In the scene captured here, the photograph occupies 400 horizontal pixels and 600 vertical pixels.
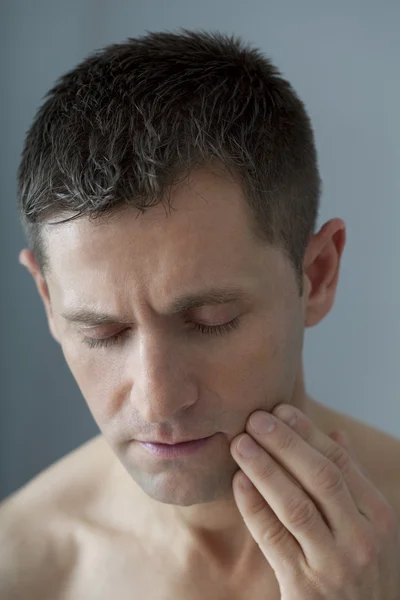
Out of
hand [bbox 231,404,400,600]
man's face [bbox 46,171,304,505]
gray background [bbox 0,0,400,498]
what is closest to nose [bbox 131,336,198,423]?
man's face [bbox 46,171,304,505]

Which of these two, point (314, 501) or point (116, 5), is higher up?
point (116, 5)

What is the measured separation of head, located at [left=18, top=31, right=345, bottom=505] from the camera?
96 centimetres

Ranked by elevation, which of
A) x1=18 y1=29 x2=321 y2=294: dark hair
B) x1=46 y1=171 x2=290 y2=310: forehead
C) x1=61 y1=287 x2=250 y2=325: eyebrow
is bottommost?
x1=61 y1=287 x2=250 y2=325: eyebrow

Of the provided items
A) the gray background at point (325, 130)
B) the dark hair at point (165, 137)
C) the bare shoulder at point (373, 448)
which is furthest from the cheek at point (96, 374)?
the gray background at point (325, 130)

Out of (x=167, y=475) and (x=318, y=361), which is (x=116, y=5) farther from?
(x=167, y=475)

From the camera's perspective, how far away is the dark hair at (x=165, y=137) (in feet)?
3.17

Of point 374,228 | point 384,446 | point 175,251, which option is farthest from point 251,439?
point 374,228

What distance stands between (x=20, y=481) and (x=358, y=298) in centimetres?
90

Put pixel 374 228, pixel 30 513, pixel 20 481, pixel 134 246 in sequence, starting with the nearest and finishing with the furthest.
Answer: pixel 134 246, pixel 30 513, pixel 374 228, pixel 20 481

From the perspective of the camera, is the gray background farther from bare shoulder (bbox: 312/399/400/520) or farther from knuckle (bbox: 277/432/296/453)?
knuckle (bbox: 277/432/296/453)

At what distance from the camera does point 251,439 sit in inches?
A: 40.9

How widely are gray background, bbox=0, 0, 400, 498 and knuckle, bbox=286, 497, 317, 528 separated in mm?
930

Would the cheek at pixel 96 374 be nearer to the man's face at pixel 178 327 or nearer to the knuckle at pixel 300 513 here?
the man's face at pixel 178 327

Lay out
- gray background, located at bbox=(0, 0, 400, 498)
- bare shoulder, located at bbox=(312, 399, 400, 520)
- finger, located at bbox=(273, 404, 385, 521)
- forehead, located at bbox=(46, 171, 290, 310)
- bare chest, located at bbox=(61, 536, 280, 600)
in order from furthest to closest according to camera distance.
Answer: gray background, located at bbox=(0, 0, 400, 498) < bare shoulder, located at bbox=(312, 399, 400, 520) < bare chest, located at bbox=(61, 536, 280, 600) < finger, located at bbox=(273, 404, 385, 521) < forehead, located at bbox=(46, 171, 290, 310)
